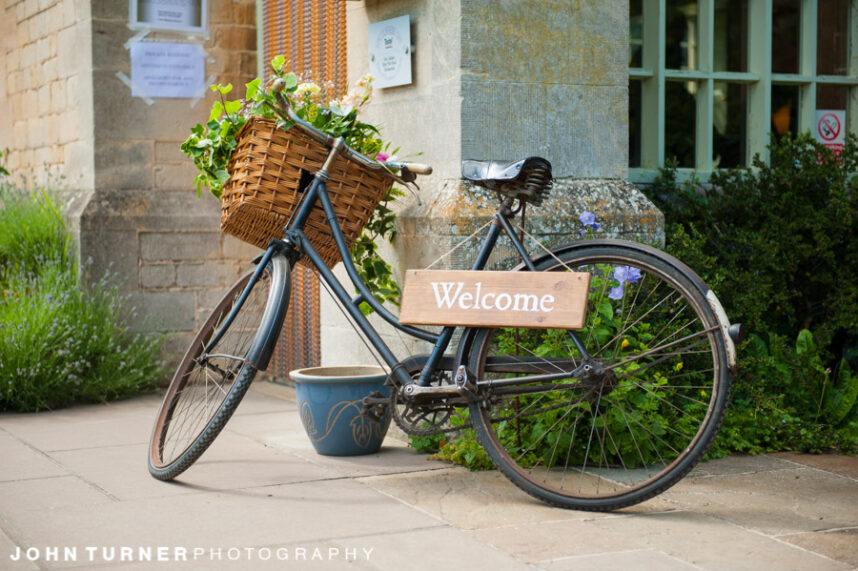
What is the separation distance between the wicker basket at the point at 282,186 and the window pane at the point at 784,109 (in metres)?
2.69

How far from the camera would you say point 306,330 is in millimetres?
6203

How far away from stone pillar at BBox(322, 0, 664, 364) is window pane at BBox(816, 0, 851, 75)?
1.74 m

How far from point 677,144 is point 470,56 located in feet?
5.44

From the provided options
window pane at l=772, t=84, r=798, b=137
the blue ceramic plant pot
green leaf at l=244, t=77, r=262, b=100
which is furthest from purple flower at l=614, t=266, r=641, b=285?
window pane at l=772, t=84, r=798, b=137

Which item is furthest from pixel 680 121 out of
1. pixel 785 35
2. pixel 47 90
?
pixel 47 90

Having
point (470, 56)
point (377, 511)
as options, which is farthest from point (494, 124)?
point (377, 511)

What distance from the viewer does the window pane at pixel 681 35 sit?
5586mm

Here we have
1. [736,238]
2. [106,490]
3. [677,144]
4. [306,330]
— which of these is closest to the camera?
[106,490]

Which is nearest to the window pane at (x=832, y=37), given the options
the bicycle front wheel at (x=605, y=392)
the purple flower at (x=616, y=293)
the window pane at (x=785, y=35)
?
the window pane at (x=785, y=35)

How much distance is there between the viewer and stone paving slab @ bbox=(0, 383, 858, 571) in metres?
3.05

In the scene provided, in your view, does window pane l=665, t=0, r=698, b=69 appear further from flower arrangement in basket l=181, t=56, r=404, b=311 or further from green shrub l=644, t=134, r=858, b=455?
flower arrangement in basket l=181, t=56, r=404, b=311

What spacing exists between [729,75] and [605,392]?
280cm

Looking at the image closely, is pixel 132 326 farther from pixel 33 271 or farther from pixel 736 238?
pixel 736 238

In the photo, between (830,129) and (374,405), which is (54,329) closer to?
(374,405)
